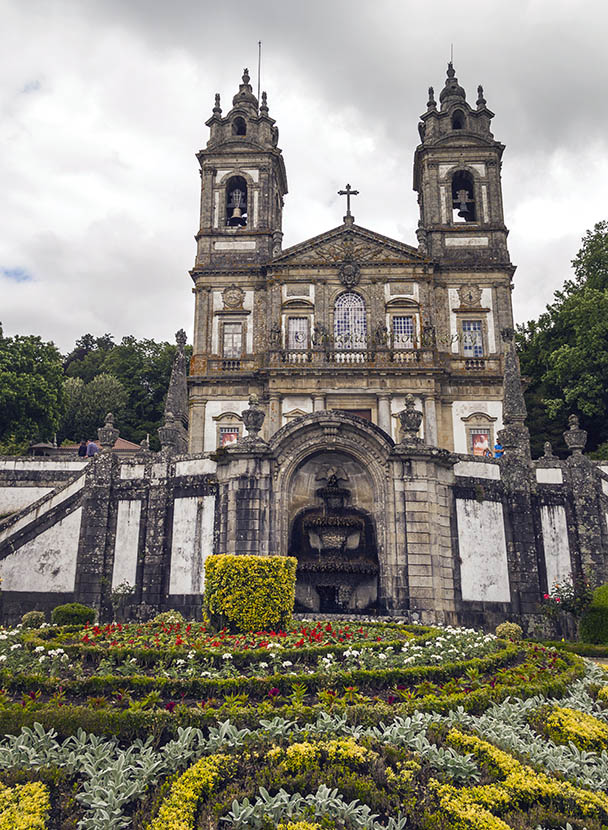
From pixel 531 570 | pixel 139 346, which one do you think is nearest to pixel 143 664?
pixel 531 570

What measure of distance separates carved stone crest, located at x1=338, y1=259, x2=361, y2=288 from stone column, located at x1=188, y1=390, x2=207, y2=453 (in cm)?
879

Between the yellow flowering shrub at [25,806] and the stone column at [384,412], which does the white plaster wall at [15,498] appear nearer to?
the stone column at [384,412]

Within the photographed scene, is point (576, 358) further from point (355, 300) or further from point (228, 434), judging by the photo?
point (228, 434)

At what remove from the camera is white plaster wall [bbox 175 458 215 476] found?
18.4 m

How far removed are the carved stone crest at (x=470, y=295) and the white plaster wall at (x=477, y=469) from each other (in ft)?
58.2

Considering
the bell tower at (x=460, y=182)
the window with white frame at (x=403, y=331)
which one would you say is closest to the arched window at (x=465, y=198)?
the bell tower at (x=460, y=182)

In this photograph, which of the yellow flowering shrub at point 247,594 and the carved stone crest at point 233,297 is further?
the carved stone crest at point 233,297

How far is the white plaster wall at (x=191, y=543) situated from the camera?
1788 cm

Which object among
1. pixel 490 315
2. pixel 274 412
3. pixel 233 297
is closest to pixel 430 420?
pixel 490 315

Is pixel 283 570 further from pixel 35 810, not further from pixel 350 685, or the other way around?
pixel 35 810

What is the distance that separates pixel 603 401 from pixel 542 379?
180 inches

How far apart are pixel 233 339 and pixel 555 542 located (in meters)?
20.4

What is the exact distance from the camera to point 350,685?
8.34m

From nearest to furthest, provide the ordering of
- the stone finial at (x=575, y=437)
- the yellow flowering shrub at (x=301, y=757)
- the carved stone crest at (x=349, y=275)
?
the yellow flowering shrub at (x=301, y=757), the stone finial at (x=575, y=437), the carved stone crest at (x=349, y=275)
